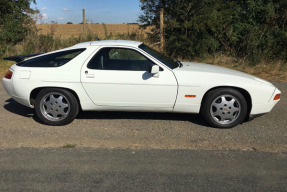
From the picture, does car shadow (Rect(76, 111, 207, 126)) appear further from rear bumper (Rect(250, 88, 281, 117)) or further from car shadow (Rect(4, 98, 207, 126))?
rear bumper (Rect(250, 88, 281, 117))

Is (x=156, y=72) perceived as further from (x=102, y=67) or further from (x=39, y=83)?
(x=39, y=83)

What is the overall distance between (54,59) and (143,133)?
206 cm

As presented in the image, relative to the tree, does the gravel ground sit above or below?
below

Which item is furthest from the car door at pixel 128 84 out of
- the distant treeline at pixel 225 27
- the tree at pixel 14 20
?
the tree at pixel 14 20

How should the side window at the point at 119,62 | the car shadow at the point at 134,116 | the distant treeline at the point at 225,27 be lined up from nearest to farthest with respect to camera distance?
the side window at the point at 119,62 < the car shadow at the point at 134,116 < the distant treeline at the point at 225,27

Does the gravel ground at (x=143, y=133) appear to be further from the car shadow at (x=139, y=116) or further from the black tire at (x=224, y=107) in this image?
the black tire at (x=224, y=107)

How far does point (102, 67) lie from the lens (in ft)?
15.7

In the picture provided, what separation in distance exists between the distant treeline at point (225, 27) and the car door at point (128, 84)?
663 cm

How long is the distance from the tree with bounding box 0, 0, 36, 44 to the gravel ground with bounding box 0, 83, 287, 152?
26.7 ft

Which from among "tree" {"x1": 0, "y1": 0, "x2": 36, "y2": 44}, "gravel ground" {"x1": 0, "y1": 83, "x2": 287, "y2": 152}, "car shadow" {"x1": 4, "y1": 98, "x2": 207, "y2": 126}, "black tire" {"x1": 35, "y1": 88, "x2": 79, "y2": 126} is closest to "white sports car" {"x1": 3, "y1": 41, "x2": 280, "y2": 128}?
"black tire" {"x1": 35, "y1": 88, "x2": 79, "y2": 126}

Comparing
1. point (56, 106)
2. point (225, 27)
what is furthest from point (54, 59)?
point (225, 27)

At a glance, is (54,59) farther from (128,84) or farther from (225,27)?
(225,27)

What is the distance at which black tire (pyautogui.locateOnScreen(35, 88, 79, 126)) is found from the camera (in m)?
A: 4.80

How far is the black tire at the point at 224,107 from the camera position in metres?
4.62
